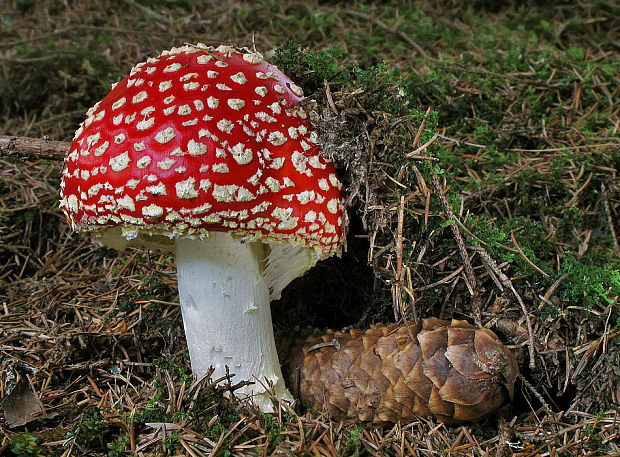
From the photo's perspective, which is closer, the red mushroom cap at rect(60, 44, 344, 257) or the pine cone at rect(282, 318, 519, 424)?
the red mushroom cap at rect(60, 44, 344, 257)

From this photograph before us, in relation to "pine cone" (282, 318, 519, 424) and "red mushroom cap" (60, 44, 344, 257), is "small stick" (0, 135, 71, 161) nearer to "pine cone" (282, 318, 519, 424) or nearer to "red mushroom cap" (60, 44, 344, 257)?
"red mushroom cap" (60, 44, 344, 257)

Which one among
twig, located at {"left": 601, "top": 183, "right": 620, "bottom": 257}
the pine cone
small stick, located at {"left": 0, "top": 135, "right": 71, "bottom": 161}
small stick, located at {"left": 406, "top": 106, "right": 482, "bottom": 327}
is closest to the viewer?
the pine cone

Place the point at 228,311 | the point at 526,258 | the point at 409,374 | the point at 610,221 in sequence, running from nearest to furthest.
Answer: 1. the point at 409,374
2. the point at 228,311
3. the point at 526,258
4. the point at 610,221

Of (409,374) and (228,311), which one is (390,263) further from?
(228,311)

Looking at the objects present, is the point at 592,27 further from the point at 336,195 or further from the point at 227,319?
the point at 227,319

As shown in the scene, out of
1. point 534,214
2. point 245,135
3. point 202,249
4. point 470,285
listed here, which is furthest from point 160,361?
point 534,214

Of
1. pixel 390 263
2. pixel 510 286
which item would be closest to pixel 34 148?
pixel 390 263

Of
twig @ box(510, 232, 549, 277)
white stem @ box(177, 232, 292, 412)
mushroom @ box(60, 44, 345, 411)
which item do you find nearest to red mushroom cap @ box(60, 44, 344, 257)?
mushroom @ box(60, 44, 345, 411)

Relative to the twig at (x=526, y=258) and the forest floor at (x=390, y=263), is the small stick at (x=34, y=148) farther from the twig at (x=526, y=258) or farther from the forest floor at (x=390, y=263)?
the twig at (x=526, y=258)
